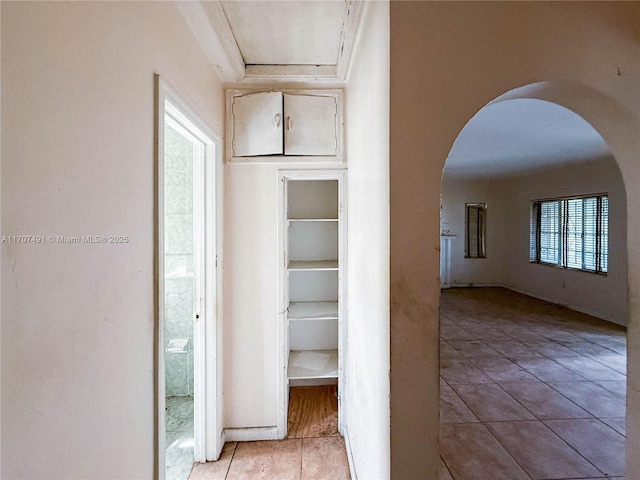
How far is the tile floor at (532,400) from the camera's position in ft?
6.69

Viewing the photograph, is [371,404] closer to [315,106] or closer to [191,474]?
[191,474]

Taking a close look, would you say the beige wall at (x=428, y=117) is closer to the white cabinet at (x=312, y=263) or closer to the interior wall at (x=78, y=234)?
the interior wall at (x=78, y=234)

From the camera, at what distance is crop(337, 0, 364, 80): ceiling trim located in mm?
1514

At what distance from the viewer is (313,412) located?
2666mm

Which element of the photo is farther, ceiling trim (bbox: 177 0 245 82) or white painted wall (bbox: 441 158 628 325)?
white painted wall (bbox: 441 158 628 325)

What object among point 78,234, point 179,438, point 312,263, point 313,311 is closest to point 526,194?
point 312,263

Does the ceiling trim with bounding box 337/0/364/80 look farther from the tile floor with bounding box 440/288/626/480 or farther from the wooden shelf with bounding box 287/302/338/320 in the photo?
the tile floor with bounding box 440/288/626/480

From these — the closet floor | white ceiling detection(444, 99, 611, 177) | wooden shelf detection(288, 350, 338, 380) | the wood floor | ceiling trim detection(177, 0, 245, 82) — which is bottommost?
the closet floor

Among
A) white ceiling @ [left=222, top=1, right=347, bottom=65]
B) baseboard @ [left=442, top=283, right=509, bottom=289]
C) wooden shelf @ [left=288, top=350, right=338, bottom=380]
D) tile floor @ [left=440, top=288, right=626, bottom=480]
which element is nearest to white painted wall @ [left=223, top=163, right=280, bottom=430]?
wooden shelf @ [left=288, top=350, right=338, bottom=380]

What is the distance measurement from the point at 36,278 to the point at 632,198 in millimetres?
2103

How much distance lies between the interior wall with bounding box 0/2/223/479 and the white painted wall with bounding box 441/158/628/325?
6.57 metres

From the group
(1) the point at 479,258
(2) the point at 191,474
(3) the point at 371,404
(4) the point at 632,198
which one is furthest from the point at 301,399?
(1) the point at 479,258

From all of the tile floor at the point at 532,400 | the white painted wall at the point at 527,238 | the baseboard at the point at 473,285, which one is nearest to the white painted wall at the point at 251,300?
the tile floor at the point at 532,400

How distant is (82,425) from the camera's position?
89 centimetres
